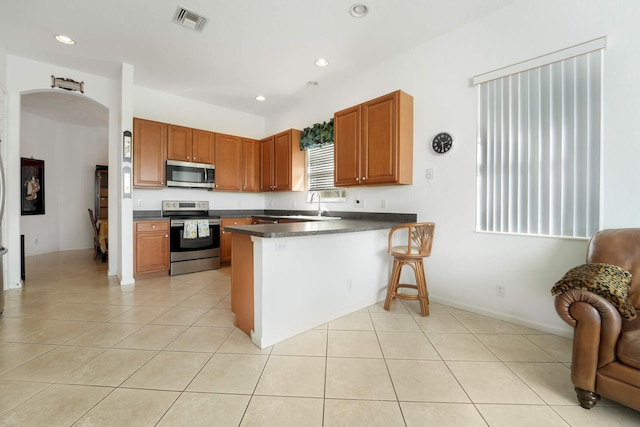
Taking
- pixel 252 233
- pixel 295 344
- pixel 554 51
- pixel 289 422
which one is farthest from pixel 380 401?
pixel 554 51

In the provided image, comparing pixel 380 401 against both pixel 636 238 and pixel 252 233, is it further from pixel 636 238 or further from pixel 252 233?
pixel 636 238

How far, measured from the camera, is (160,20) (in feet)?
8.83

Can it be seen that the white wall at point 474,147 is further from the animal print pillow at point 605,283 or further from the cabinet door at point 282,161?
the cabinet door at point 282,161

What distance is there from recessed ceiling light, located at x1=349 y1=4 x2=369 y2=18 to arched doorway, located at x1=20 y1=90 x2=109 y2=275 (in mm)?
5009

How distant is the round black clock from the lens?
286 centimetres

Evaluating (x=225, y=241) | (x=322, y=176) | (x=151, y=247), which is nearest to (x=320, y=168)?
(x=322, y=176)

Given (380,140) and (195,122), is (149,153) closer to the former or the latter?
(195,122)

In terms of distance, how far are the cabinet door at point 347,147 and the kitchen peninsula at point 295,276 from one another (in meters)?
0.90

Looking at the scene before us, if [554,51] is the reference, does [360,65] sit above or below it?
above

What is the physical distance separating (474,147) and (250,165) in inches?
145

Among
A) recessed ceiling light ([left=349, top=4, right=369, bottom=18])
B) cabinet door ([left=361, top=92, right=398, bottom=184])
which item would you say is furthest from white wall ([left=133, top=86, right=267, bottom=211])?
recessed ceiling light ([left=349, top=4, right=369, bottom=18])

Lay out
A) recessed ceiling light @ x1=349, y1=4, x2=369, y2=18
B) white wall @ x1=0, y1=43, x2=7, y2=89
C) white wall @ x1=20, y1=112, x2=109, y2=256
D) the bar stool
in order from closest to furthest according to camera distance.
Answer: recessed ceiling light @ x1=349, y1=4, x2=369, y2=18 < the bar stool < white wall @ x1=0, y1=43, x2=7, y2=89 < white wall @ x1=20, y1=112, x2=109, y2=256

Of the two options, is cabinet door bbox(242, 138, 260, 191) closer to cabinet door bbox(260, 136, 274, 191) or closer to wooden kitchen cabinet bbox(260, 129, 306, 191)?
cabinet door bbox(260, 136, 274, 191)

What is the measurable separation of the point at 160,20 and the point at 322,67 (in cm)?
184
